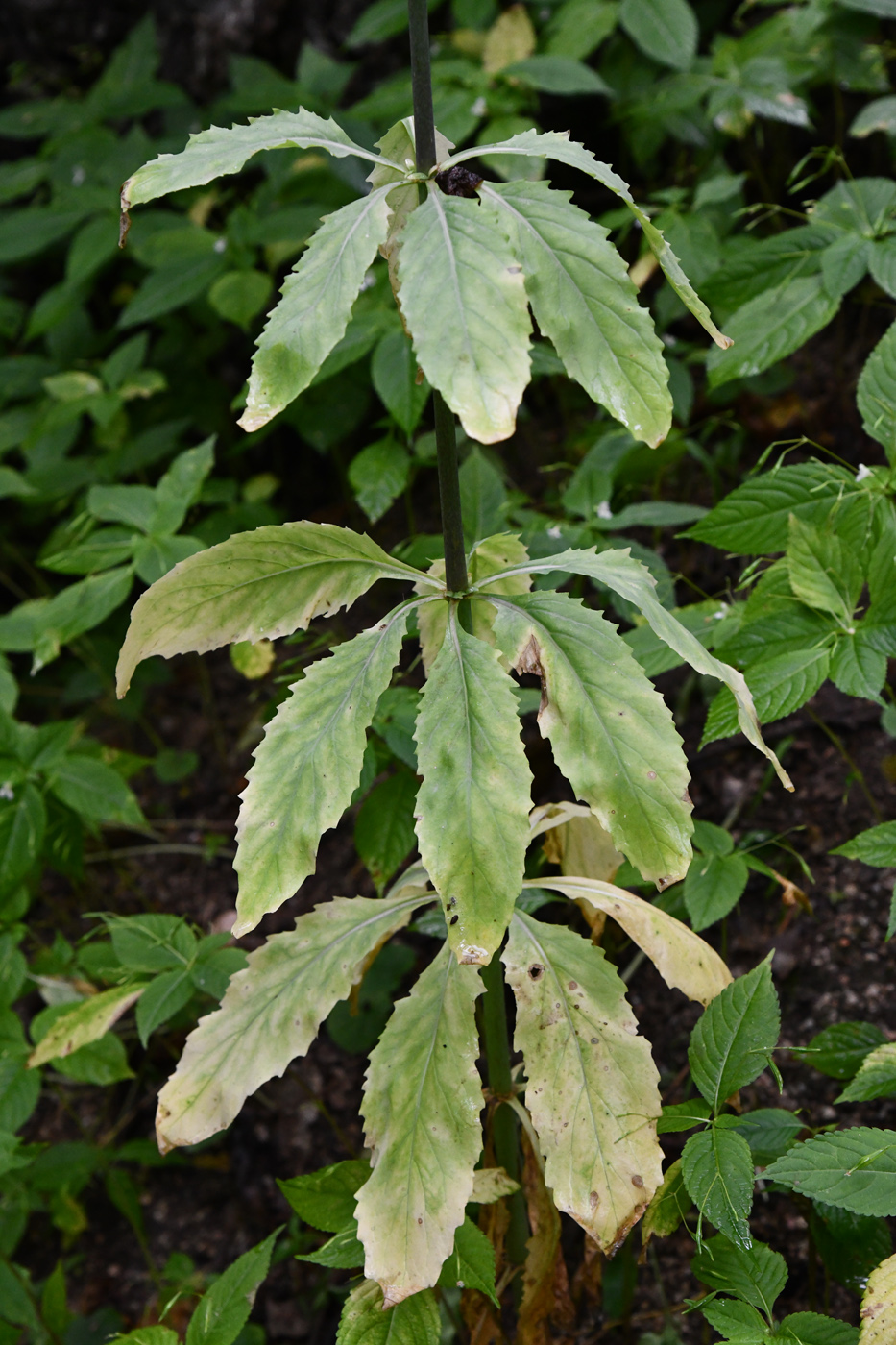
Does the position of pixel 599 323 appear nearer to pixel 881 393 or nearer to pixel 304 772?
pixel 304 772

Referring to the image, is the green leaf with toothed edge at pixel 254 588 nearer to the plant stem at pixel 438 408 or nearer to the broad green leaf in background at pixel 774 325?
the plant stem at pixel 438 408

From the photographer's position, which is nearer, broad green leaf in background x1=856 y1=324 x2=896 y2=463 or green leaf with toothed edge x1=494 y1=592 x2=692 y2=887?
green leaf with toothed edge x1=494 y1=592 x2=692 y2=887

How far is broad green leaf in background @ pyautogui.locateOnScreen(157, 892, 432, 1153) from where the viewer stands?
1131mm

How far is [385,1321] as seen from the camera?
3.80ft

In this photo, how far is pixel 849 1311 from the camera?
Result: 1.43 metres

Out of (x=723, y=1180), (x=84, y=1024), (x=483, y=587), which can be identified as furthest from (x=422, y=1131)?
(x=84, y=1024)

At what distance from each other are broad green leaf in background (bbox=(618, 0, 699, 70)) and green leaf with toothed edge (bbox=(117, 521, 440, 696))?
6.29ft

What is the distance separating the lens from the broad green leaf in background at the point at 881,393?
4.68ft

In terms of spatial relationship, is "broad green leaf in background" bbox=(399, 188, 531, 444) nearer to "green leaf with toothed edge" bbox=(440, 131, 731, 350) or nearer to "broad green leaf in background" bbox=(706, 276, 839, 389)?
"green leaf with toothed edge" bbox=(440, 131, 731, 350)

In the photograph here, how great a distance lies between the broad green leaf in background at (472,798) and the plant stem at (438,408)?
0.41 ft

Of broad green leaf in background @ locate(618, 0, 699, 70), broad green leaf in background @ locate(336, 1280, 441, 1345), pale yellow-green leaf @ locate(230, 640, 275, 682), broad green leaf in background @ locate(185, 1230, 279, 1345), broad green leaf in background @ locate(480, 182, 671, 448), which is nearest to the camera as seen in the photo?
broad green leaf in background @ locate(480, 182, 671, 448)

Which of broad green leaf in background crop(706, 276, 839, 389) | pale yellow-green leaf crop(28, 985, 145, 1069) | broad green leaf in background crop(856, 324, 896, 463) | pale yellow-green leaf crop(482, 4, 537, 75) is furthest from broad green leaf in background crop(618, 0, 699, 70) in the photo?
pale yellow-green leaf crop(28, 985, 145, 1069)

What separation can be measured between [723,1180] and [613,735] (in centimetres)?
47

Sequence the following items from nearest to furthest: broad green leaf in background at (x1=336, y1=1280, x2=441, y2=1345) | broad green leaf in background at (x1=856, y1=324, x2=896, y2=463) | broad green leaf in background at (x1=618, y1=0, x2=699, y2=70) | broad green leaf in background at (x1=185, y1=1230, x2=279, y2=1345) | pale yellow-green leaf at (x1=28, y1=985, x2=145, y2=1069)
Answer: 1. broad green leaf in background at (x1=336, y1=1280, x2=441, y2=1345)
2. broad green leaf in background at (x1=185, y1=1230, x2=279, y2=1345)
3. broad green leaf in background at (x1=856, y1=324, x2=896, y2=463)
4. pale yellow-green leaf at (x1=28, y1=985, x2=145, y2=1069)
5. broad green leaf in background at (x1=618, y1=0, x2=699, y2=70)
